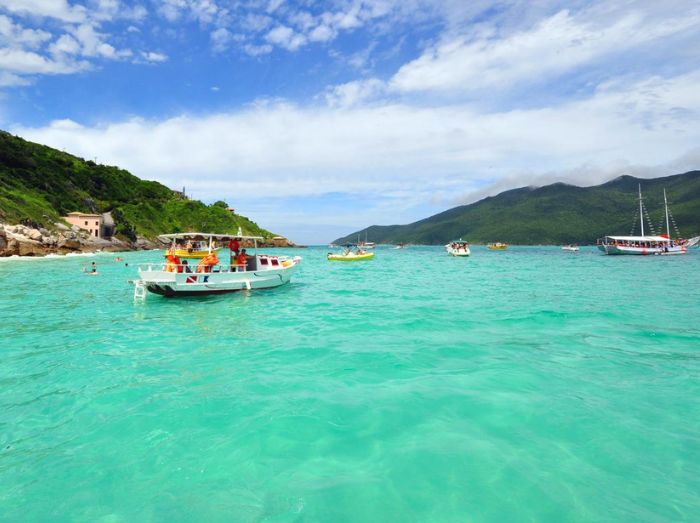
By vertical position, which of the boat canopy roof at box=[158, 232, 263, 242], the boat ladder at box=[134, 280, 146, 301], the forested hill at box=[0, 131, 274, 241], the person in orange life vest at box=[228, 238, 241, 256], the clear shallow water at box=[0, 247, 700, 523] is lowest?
the clear shallow water at box=[0, 247, 700, 523]

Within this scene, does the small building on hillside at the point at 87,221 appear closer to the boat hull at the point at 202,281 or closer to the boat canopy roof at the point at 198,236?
the boat canopy roof at the point at 198,236

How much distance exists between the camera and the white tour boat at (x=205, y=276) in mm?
21547

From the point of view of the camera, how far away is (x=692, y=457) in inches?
226

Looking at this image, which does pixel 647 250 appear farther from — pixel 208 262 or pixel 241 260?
pixel 208 262

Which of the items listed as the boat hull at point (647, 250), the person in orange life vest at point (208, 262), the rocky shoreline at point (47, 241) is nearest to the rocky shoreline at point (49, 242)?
the rocky shoreline at point (47, 241)

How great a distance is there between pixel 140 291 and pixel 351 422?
1946 centimetres

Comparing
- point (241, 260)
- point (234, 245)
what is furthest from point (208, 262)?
point (241, 260)

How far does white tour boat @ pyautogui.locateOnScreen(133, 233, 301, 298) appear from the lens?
70.7 ft

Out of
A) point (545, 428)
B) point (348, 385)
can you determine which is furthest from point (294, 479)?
point (545, 428)

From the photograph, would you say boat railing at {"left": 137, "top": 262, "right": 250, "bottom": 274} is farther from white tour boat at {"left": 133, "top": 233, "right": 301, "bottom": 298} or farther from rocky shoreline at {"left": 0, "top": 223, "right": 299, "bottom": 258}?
rocky shoreline at {"left": 0, "top": 223, "right": 299, "bottom": 258}

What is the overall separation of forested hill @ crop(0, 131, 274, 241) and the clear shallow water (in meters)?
71.6

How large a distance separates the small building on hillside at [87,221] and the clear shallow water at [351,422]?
289 ft


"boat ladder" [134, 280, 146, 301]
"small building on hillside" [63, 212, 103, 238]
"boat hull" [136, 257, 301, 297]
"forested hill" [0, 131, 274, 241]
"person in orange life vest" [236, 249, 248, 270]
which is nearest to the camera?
"boat ladder" [134, 280, 146, 301]

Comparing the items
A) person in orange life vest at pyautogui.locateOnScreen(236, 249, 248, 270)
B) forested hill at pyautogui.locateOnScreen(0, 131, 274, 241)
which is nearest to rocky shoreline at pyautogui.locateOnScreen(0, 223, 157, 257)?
forested hill at pyautogui.locateOnScreen(0, 131, 274, 241)
